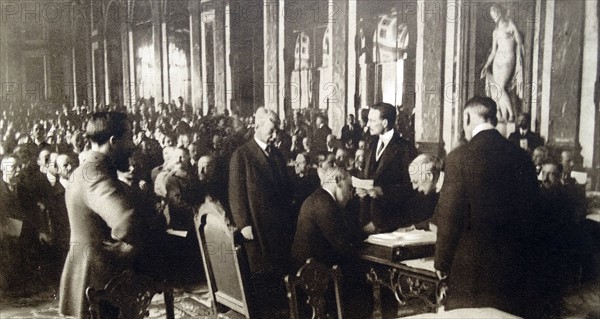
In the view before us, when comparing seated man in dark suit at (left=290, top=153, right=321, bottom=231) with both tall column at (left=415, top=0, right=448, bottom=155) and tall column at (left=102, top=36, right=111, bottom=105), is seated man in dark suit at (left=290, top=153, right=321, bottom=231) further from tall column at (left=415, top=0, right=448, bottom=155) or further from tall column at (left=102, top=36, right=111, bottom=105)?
tall column at (left=102, top=36, right=111, bottom=105)

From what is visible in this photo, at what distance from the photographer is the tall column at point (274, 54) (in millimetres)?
4641

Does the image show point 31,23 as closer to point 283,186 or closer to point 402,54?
point 283,186

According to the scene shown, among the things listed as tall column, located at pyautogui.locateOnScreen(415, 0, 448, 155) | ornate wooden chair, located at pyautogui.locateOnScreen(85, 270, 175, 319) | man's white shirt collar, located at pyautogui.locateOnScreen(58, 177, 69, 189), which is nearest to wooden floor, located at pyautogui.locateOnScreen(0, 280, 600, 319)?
ornate wooden chair, located at pyautogui.locateOnScreen(85, 270, 175, 319)

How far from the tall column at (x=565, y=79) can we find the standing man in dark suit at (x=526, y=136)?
4.7 inches

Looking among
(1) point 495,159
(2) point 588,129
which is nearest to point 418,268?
(1) point 495,159

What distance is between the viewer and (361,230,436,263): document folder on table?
4.77 meters

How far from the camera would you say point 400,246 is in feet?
15.6

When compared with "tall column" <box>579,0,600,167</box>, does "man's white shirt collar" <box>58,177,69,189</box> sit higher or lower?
lower

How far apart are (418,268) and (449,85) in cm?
166

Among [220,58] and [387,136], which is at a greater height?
[220,58]

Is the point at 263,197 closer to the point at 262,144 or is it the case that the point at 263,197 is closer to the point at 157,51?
the point at 262,144

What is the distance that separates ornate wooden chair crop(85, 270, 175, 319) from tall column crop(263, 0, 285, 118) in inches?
65.9

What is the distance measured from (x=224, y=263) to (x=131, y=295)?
762mm

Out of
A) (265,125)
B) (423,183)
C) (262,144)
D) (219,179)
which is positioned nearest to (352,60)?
(265,125)
